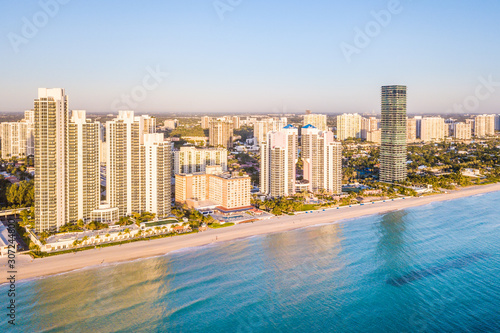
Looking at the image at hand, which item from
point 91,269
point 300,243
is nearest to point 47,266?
point 91,269

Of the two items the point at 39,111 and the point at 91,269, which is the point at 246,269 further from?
the point at 39,111

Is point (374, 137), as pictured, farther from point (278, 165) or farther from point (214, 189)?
point (214, 189)

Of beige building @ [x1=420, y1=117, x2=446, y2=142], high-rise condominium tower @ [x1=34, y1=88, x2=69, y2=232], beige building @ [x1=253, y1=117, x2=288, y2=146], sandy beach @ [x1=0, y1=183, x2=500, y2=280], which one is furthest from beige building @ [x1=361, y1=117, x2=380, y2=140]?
high-rise condominium tower @ [x1=34, y1=88, x2=69, y2=232]

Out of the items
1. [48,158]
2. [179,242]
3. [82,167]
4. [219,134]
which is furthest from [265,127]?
[48,158]

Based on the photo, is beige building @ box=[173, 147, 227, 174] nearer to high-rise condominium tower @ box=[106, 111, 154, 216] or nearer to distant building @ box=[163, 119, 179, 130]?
high-rise condominium tower @ box=[106, 111, 154, 216]

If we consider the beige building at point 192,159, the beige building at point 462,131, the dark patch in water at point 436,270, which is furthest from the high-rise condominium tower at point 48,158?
the beige building at point 462,131

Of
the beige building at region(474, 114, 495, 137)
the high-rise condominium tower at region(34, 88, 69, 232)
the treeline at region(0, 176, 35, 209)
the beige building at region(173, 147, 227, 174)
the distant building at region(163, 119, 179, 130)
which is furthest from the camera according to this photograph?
the beige building at region(474, 114, 495, 137)
